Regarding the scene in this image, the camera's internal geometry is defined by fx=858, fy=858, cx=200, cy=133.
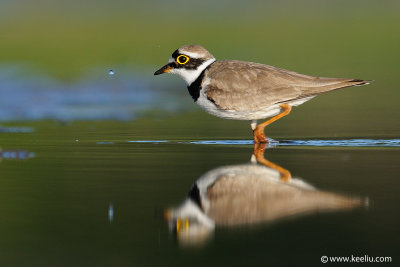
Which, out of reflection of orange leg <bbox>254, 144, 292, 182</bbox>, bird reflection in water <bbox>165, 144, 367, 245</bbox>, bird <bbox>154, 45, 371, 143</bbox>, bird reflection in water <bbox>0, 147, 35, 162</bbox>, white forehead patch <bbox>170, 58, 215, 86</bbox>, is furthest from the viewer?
white forehead patch <bbox>170, 58, 215, 86</bbox>

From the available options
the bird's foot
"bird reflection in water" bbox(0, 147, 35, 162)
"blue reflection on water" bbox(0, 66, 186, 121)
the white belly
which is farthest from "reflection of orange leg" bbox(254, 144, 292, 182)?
"blue reflection on water" bbox(0, 66, 186, 121)

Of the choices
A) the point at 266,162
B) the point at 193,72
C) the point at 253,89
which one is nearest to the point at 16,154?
the point at 193,72

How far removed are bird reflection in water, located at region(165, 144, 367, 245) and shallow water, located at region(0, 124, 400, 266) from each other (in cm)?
4

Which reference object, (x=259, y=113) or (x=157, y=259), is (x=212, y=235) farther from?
(x=259, y=113)

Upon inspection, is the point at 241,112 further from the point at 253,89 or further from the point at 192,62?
the point at 192,62

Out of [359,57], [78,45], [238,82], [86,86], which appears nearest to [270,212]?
[238,82]

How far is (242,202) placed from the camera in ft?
22.9

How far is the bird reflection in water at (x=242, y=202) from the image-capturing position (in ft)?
21.1

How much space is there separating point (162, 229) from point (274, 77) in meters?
5.07

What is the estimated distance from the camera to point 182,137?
1162 centimetres

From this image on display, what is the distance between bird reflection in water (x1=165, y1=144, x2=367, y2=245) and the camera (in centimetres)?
644

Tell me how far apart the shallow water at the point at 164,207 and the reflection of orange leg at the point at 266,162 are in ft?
0.28

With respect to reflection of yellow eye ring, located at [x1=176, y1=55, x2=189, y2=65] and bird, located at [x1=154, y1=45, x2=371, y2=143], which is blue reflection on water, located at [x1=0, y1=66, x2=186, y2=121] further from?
bird, located at [x1=154, y1=45, x2=371, y2=143]

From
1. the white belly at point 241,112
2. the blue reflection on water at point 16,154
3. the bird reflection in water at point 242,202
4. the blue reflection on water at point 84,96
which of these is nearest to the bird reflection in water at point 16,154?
the blue reflection on water at point 16,154
